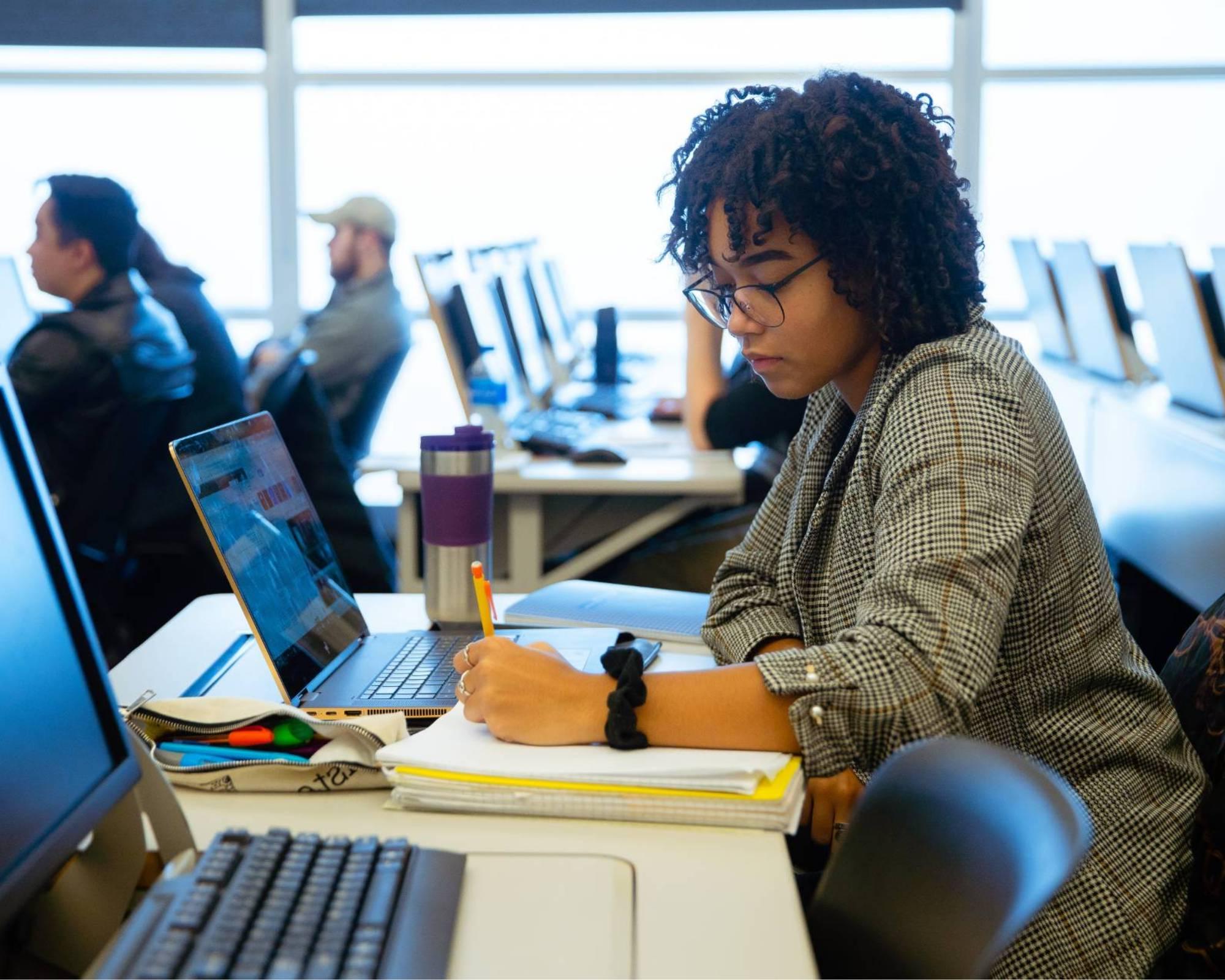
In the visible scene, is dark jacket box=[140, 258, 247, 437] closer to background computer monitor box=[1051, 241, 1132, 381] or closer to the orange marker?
the orange marker

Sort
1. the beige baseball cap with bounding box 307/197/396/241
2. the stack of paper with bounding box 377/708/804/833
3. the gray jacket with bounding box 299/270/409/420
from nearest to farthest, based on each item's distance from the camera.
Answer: the stack of paper with bounding box 377/708/804/833
the gray jacket with bounding box 299/270/409/420
the beige baseball cap with bounding box 307/197/396/241

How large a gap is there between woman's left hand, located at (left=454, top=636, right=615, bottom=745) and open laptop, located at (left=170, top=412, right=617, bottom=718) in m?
0.15

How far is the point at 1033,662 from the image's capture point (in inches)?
45.8

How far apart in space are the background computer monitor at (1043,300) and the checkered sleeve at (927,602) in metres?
3.80

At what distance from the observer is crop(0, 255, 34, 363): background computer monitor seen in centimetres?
312

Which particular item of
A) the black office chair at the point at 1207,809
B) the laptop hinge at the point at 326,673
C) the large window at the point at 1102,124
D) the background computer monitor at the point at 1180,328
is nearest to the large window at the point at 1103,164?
the large window at the point at 1102,124

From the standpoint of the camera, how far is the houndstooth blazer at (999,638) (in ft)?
3.33

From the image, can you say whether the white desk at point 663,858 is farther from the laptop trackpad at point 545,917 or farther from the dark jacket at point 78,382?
the dark jacket at point 78,382

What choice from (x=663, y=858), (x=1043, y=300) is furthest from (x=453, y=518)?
(x=1043, y=300)

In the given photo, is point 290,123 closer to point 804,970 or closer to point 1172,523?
point 1172,523

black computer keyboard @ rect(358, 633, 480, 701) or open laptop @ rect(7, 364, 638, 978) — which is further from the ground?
open laptop @ rect(7, 364, 638, 978)

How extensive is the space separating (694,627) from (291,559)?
18.4 inches

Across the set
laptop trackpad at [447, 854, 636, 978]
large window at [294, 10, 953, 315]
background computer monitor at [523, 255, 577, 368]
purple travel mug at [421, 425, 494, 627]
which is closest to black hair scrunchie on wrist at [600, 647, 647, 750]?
laptop trackpad at [447, 854, 636, 978]

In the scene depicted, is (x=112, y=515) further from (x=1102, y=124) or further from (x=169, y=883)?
(x=1102, y=124)
